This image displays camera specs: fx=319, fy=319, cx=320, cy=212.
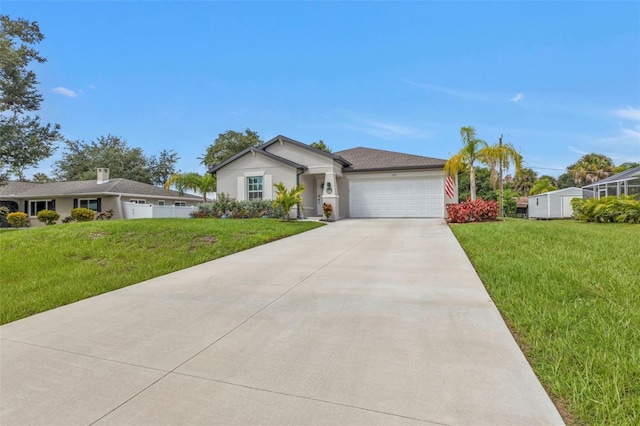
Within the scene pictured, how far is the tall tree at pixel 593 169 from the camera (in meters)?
35.6

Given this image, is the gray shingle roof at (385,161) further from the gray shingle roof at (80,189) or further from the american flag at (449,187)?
the gray shingle roof at (80,189)

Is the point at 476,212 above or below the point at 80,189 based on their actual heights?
below

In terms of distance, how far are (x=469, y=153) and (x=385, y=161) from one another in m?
5.25

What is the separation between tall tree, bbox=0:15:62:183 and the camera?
690 inches

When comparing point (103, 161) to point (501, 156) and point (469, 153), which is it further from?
point (501, 156)

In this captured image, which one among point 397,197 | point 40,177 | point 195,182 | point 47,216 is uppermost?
point 40,177

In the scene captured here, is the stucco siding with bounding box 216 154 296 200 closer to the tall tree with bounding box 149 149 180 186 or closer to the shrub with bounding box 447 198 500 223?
the shrub with bounding box 447 198 500 223

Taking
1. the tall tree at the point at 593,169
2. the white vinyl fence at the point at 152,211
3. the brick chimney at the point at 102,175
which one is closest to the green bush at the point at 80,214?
the white vinyl fence at the point at 152,211

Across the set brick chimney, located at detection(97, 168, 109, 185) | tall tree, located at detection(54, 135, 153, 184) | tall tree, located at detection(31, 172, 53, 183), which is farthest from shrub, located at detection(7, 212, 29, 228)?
tall tree, located at detection(31, 172, 53, 183)

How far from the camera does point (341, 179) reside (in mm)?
18953

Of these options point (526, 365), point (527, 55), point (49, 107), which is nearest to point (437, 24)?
point (527, 55)

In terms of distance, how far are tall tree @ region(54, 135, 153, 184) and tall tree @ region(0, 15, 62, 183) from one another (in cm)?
2045

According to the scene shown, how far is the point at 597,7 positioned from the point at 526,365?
13194 millimetres

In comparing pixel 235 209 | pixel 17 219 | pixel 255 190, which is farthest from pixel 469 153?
pixel 17 219
